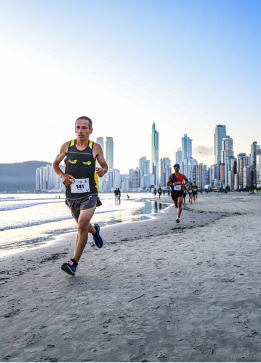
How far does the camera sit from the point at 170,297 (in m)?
2.72

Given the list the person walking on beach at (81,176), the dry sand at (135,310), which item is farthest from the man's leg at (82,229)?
the dry sand at (135,310)

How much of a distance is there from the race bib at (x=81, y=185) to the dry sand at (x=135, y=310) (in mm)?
1186

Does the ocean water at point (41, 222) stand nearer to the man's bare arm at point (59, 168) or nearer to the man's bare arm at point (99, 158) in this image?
the man's bare arm at point (59, 168)

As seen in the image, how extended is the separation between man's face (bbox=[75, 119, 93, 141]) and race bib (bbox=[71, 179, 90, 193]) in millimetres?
631

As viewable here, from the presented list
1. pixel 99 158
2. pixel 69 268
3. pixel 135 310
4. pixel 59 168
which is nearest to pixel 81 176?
pixel 99 158

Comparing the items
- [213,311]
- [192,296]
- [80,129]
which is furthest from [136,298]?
[80,129]

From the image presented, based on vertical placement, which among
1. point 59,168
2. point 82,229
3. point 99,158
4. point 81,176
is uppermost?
point 99,158

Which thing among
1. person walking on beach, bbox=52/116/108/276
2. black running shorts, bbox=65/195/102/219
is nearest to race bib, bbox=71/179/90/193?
person walking on beach, bbox=52/116/108/276

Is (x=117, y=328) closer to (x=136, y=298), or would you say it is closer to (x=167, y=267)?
(x=136, y=298)

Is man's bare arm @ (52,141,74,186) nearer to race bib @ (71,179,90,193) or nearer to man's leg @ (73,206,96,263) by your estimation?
race bib @ (71,179,90,193)

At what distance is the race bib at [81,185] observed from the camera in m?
3.85

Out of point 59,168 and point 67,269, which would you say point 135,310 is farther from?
point 59,168

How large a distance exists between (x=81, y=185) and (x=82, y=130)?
32.1 inches

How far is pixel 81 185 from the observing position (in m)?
3.85
